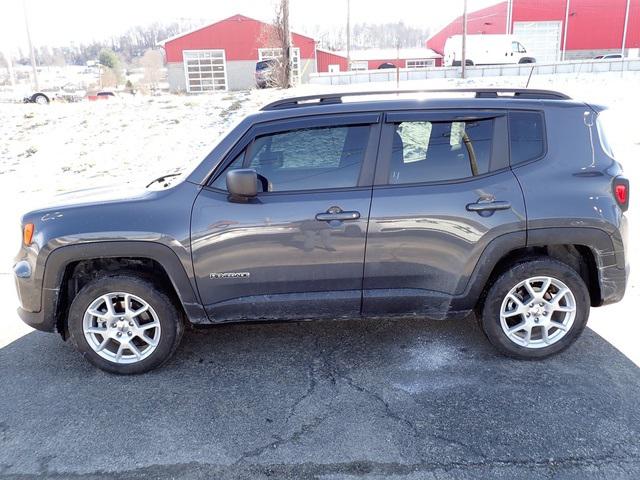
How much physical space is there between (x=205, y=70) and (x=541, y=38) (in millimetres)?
29988

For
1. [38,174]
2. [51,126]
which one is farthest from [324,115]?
[51,126]

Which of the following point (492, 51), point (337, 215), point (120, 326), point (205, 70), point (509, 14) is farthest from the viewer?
point (509, 14)

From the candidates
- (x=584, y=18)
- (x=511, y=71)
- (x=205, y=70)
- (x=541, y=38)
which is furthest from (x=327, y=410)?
(x=584, y=18)

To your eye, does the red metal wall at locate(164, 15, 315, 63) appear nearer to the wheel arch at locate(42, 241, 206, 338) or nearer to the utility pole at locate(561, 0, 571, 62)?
the utility pole at locate(561, 0, 571, 62)

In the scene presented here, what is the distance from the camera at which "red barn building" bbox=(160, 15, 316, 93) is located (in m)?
42.1

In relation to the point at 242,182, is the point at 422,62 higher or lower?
higher

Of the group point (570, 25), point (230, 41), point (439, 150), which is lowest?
point (439, 150)

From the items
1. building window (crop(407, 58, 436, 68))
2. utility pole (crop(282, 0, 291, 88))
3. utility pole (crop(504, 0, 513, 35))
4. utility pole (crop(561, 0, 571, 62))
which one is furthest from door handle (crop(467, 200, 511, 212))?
utility pole (crop(561, 0, 571, 62))

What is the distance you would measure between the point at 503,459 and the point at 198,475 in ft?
5.20

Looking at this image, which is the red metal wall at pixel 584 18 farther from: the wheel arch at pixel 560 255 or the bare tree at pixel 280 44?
the wheel arch at pixel 560 255

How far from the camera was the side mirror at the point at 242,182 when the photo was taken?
127 inches

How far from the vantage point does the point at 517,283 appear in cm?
351

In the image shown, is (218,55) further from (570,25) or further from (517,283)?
(517,283)

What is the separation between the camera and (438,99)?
3582 millimetres
